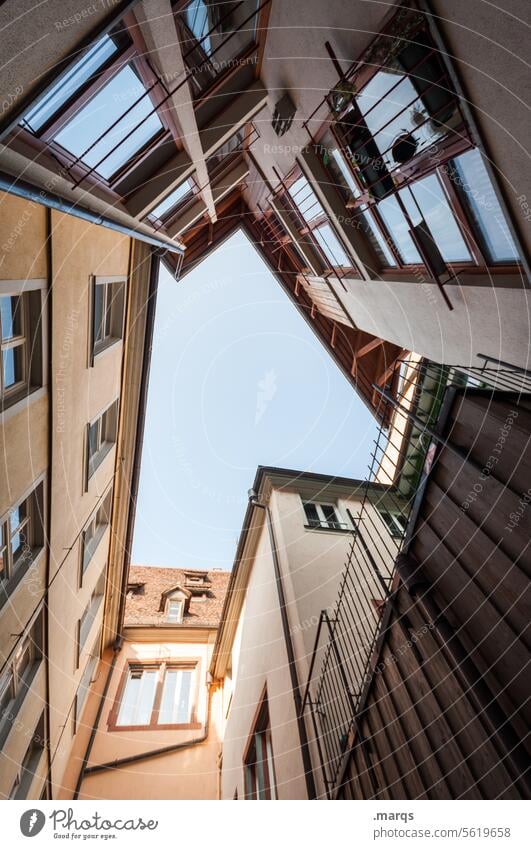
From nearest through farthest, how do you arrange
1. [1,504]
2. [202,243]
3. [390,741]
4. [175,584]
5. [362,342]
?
[390,741] → [1,504] → [362,342] → [202,243] → [175,584]

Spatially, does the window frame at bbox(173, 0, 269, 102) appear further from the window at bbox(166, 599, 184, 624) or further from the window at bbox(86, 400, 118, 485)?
the window at bbox(166, 599, 184, 624)

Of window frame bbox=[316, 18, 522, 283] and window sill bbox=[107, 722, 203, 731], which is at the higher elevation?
window frame bbox=[316, 18, 522, 283]

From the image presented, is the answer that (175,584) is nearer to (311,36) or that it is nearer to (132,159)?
(132,159)

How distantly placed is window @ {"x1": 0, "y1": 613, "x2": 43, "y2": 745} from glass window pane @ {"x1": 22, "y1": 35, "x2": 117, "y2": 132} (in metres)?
6.55

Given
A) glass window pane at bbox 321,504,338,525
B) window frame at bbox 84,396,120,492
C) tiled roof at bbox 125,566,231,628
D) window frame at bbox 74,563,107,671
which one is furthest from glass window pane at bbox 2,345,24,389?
tiled roof at bbox 125,566,231,628

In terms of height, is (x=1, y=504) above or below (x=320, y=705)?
above

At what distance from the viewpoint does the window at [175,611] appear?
14.8 m

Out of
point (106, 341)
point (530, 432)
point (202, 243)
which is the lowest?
point (530, 432)

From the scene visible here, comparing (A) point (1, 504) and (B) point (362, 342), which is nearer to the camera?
(A) point (1, 504)

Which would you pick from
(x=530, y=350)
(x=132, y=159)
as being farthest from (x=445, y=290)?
(x=132, y=159)

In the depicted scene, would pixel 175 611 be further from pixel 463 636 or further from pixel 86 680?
pixel 463 636

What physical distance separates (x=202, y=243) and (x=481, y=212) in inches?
470

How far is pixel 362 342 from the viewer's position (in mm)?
12445

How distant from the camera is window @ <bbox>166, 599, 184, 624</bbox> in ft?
48.6
